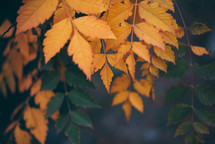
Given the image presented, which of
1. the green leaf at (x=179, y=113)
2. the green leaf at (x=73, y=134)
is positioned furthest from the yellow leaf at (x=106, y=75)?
the green leaf at (x=179, y=113)

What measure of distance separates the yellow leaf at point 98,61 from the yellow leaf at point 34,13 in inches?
7.0

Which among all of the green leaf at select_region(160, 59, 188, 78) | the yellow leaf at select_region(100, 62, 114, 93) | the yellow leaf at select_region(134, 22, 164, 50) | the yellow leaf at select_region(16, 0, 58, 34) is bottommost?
the green leaf at select_region(160, 59, 188, 78)

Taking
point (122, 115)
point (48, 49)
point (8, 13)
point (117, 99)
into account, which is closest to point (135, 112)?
point (122, 115)

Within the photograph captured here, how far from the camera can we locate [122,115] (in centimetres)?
228

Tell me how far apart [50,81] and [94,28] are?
47 centimetres

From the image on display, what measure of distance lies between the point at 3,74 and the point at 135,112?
174cm

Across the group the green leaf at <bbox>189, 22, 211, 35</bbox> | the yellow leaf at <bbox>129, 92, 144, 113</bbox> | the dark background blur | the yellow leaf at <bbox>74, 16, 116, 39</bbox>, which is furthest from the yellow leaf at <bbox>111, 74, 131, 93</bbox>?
the dark background blur

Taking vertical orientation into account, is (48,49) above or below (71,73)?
above

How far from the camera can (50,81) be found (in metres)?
0.78

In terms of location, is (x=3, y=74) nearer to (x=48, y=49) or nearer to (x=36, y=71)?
(x=36, y=71)

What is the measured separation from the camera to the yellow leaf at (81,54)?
1.25 ft

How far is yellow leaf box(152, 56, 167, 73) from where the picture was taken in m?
0.52

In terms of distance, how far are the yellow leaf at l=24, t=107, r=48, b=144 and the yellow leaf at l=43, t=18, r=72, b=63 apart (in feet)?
1.93

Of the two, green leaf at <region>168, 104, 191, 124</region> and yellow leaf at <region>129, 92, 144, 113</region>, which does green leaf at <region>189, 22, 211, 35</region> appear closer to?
green leaf at <region>168, 104, 191, 124</region>
